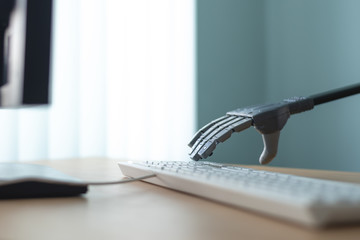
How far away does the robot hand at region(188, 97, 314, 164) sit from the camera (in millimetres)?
722

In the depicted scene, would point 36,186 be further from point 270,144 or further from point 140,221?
point 270,144

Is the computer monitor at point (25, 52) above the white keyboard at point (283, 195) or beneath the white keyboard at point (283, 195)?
above

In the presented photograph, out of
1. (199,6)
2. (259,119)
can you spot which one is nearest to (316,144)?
(199,6)

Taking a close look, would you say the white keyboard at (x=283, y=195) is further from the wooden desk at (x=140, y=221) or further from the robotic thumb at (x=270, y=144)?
the robotic thumb at (x=270, y=144)

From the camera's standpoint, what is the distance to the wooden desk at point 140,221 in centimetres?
32

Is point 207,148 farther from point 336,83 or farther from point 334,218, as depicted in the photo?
point 336,83

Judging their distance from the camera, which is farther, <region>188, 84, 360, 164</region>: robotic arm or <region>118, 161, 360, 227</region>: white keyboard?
<region>188, 84, 360, 164</region>: robotic arm

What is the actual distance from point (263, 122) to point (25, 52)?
1.41 ft

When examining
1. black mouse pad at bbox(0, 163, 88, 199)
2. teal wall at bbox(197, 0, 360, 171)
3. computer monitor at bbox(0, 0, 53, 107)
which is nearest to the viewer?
black mouse pad at bbox(0, 163, 88, 199)

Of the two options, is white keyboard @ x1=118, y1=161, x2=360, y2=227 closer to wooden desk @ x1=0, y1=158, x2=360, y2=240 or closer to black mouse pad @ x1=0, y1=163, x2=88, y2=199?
wooden desk @ x1=0, y1=158, x2=360, y2=240

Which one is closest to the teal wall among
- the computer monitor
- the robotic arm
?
the robotic arm

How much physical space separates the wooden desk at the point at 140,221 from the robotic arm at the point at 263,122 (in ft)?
0.71

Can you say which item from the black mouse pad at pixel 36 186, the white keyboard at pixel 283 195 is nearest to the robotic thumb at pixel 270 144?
the white keyboard at pixel 283 195

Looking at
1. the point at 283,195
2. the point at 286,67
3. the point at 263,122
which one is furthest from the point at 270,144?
the point at 286,67
